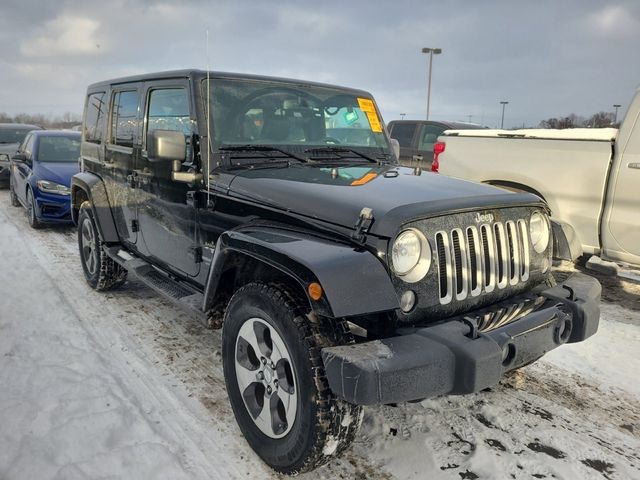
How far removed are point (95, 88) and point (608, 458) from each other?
17.6 feet

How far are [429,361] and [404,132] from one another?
28.6 ft

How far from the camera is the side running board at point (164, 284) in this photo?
3283 mm

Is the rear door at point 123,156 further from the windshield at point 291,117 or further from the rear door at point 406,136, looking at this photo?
the rear door at point 406,136

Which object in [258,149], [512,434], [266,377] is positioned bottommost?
[512,434]

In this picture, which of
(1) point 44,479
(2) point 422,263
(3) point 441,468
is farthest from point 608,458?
(1) point 44,479

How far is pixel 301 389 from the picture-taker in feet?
7.39

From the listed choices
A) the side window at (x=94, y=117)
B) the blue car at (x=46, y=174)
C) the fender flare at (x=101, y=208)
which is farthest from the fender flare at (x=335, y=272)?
the blue car at (x=46, y=174)

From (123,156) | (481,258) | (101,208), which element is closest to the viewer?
(481,258)

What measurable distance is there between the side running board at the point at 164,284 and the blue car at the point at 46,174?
4019mm

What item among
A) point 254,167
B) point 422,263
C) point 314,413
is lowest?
point 314,413

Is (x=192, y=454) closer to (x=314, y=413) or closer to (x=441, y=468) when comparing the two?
(x=314, y=413)

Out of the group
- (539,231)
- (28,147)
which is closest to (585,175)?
(539,231)

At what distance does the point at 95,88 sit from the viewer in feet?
17.2

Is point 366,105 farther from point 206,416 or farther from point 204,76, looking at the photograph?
point 206,416
